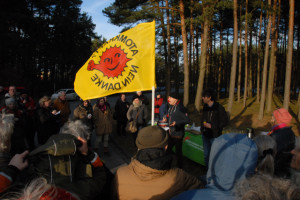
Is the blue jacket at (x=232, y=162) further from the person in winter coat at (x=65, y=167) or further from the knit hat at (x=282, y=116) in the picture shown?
the knit hat at (x=282, y=116)

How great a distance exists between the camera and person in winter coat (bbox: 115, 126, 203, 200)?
1780 mm

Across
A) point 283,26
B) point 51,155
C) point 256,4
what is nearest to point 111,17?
point 256,4

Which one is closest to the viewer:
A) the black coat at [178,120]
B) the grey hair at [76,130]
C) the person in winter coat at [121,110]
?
the grey hair at [76,130]

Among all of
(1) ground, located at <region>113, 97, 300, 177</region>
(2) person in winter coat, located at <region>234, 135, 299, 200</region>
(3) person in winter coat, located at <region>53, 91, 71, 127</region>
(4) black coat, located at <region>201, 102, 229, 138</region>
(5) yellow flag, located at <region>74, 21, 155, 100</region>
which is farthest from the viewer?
(3) person in winter coat, located at <region>53, 91, 71, 127</region>

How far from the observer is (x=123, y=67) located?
158 inches

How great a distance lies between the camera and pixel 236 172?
177 cm

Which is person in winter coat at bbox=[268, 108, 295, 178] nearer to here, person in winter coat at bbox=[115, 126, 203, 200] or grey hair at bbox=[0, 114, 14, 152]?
person in winter coat at bbox=[115, 126, 203, 200]

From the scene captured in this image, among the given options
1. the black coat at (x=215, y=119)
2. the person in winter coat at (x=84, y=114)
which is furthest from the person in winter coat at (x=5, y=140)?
the black coat at (x=215, y=119)

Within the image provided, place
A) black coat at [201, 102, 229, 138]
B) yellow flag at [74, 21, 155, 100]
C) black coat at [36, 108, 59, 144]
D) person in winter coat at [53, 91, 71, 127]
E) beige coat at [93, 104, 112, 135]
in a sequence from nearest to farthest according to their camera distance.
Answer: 1. yellow flag at [74, 21, 155, 100]
2. black coat at [201, 102, 229, 138]
3. black coat at [36, 108, 59, 144]
4. beige coat at [93, 104, 112, 135]
5. person in winter coat at [53, 91, 71, 127]

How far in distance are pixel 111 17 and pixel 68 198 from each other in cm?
1675

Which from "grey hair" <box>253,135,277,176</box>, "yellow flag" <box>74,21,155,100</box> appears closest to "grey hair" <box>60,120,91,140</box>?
"yellow flag" <box>74,21,155,100</box>

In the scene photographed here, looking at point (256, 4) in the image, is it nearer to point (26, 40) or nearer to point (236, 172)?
point (236, 172)

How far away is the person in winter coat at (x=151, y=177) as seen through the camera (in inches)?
70.1

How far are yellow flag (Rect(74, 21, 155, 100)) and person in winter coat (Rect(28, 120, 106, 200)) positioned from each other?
1.99 m
